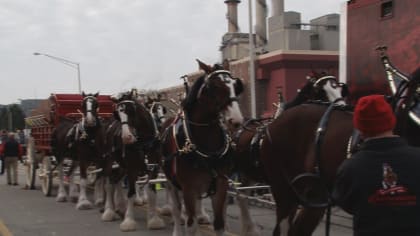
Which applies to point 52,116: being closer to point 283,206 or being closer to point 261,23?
point 283,206

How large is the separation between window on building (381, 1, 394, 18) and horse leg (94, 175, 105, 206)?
7133 millimetres

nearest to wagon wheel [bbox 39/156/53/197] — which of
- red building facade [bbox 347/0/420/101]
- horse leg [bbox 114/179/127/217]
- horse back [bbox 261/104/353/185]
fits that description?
horse leg [bbox 114/179/127/217]

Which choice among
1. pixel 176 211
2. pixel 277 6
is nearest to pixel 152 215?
pixel 176 211

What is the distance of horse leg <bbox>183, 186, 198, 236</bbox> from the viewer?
5.96 metres

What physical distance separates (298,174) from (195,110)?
182cm

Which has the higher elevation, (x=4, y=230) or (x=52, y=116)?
(x=52, y=116)

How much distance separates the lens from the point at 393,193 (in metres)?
2.36

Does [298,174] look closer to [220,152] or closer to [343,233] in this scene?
[220,152]

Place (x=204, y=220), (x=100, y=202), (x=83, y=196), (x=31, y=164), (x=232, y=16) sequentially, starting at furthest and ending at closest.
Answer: (x=232, y=16), (x=31, y=164), (x=100, y=202), (x=83, y=196), (x=204, y=220)

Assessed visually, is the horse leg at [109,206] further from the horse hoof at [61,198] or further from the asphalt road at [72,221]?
the horse hoof at [61,198]

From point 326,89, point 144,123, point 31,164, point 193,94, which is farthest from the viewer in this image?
point 31,164

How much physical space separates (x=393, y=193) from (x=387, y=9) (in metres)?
3.94

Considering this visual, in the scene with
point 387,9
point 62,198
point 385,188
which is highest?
point 387,9

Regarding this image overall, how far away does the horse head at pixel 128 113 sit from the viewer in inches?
328
